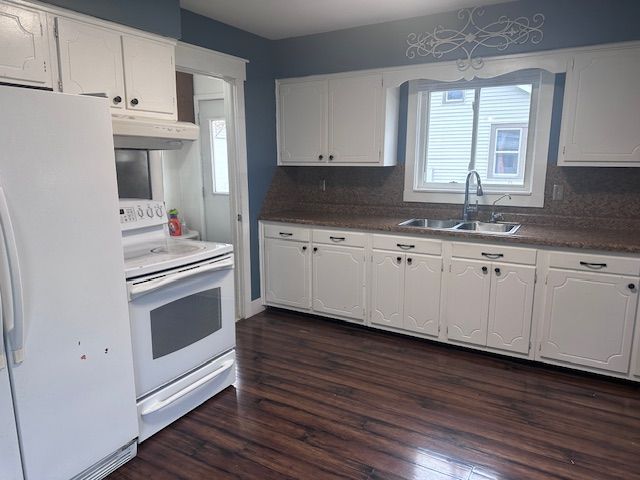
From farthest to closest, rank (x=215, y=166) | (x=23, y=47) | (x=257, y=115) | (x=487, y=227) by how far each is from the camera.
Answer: (x=215, y=166) → (x=257, y=115) → (x=487, y=227) → (x=23, y=47)

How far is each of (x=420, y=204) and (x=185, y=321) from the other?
2.20 meters

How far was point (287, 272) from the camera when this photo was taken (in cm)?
387

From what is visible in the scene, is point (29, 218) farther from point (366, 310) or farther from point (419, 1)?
point (419, 1)

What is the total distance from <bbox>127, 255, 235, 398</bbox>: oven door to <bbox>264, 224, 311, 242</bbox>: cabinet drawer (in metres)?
1.13

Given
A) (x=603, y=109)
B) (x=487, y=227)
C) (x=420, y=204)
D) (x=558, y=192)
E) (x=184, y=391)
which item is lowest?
(x=184, y=391)

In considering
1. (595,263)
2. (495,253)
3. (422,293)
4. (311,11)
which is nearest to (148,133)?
(311,11)

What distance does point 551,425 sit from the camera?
2.36 m

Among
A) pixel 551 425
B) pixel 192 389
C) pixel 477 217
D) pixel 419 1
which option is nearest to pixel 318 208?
pixel 477 217

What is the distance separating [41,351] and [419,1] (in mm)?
2992

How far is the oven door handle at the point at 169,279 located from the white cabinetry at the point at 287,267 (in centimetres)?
120

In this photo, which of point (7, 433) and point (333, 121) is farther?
point (333, 121)

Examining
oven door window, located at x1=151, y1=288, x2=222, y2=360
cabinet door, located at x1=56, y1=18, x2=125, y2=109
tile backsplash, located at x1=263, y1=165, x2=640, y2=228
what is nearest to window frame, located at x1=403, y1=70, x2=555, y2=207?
tile backsplash, located at x1=263, y1=165, x2=640, y2=228

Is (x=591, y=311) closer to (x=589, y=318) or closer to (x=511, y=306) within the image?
(x=589, y=318)

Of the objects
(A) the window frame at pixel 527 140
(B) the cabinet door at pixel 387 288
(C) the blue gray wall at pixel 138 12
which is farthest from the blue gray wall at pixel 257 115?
(A) the window frame at pixel 527 140
